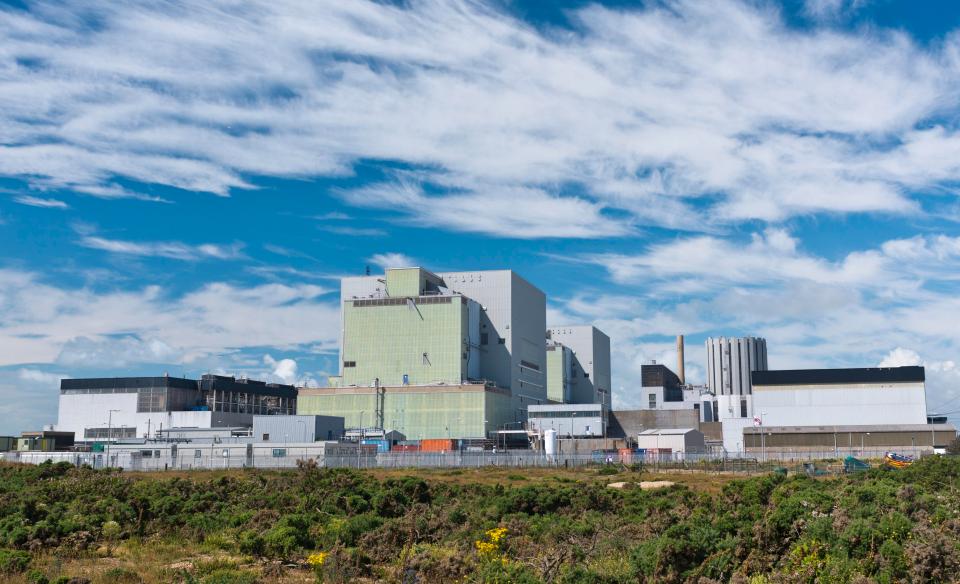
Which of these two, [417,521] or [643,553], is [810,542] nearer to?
[643,553]

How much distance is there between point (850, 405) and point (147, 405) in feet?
392

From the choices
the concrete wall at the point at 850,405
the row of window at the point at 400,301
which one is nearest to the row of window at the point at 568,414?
the row of window at the point at 400,301

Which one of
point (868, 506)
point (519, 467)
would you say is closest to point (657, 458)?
point (519, 467)

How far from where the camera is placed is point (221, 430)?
139 m

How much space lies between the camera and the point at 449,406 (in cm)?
14375

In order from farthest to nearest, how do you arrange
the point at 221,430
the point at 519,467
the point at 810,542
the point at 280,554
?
the point at 221,430
the point at 519,467
the point at 280,554
the point at 810,542

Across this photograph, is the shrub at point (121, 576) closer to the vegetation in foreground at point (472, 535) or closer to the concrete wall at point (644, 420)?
the vegetation in foreground at point (472, 535)

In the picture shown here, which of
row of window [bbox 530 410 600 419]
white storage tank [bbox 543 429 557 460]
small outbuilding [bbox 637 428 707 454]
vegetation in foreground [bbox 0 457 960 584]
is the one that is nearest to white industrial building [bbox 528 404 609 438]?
row of window [bbox 530 410 600 419]

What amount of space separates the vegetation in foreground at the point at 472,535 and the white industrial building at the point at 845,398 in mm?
92252

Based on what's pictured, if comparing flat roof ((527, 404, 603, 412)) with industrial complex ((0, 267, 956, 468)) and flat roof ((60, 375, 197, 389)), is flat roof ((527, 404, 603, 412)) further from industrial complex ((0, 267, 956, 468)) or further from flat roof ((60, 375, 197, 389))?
flat roof ((60, 375, 197, 389))

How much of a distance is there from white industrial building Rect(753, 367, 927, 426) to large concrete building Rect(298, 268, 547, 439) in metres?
46.0

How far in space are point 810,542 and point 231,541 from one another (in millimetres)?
20098

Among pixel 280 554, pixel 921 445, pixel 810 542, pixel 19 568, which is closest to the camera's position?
pixel 810 542

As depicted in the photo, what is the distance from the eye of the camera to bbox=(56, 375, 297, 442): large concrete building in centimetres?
15025
